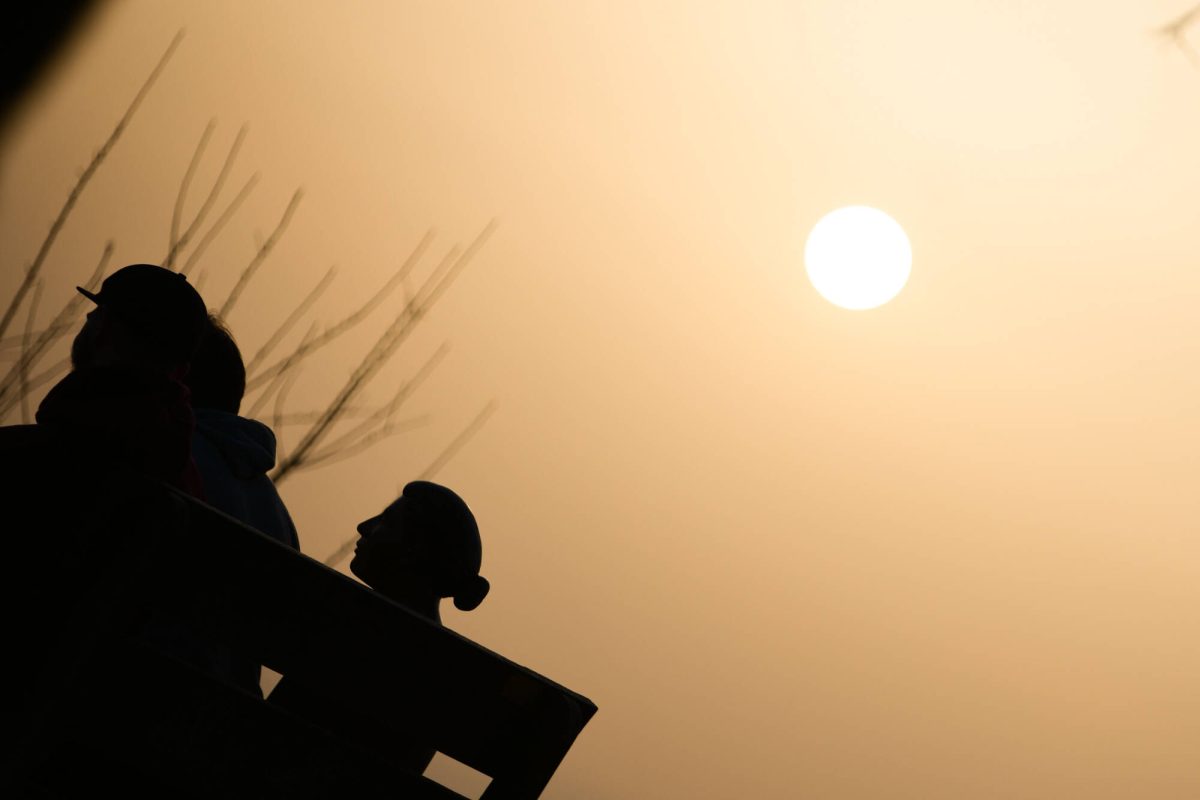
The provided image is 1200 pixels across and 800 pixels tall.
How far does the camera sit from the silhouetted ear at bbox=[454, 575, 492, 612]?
8.16 feet

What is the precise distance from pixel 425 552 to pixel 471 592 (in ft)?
0.46

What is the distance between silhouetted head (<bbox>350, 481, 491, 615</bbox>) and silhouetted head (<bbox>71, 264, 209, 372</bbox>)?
0.75m

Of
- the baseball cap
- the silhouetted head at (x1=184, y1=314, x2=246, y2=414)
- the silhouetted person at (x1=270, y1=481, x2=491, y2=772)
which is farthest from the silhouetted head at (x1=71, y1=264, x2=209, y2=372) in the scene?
the silhouetted person at (x1=270, y1=481, x2=491, y2=772)

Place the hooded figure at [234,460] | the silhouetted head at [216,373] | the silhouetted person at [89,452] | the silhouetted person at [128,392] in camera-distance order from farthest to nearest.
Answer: the silhouetted head at [216,373]
the hooded figure at [234,460]
the silhouetted person at [128,392]
the silhouetted person at [89,452]

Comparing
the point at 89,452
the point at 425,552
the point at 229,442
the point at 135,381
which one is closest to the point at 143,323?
the point at 135,381

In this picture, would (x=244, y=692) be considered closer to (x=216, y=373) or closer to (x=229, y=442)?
(x=229, y=442)

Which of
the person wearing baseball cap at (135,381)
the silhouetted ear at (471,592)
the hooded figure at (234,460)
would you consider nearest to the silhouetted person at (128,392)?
the person wearing baseball cap at (135,381)

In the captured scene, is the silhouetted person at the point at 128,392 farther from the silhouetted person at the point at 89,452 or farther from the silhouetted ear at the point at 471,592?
the silhouetted ear at the point at 471,592

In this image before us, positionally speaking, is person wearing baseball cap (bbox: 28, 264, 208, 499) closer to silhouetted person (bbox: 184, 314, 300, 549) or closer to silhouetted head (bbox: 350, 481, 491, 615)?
silhouetted person (bbox: 184, 314, 300, 549)

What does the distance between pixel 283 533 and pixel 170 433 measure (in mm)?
849

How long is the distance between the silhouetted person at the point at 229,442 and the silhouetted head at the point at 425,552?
0.71 ft

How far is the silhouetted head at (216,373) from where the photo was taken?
2.34 meters

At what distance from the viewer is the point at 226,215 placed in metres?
4.03

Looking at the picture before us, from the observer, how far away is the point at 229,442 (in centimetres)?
223
